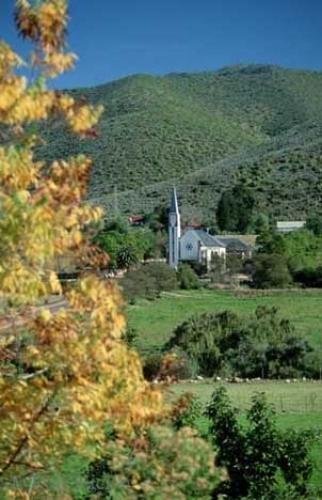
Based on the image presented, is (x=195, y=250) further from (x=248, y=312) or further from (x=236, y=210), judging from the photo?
(x=248, y=312)

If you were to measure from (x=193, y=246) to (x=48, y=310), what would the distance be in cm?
6290

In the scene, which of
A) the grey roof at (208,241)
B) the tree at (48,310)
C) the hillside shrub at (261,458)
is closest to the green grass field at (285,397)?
the hillside shrub at (261,458)

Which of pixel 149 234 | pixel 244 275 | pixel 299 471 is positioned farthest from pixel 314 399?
pixel 149 234

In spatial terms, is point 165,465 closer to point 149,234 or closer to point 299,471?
point 299,471

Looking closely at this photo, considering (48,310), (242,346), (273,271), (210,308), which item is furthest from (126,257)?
(48,310)

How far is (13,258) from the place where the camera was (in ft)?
18.7

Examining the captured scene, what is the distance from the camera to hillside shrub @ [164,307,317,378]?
32.2m

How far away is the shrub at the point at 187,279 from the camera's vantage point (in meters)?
58.8

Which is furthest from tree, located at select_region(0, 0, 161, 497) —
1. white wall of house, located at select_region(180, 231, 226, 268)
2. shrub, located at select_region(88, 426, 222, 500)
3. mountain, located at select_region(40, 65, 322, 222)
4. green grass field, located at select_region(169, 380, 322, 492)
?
white wall of house, located at select_region(180, 231, 226, 268)

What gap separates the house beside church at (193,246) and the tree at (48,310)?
60.7 m

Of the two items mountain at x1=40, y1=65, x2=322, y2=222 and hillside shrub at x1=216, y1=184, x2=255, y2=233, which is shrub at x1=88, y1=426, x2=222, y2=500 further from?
hillside shrub at x1=216, y1=184, x2=255, y2=233

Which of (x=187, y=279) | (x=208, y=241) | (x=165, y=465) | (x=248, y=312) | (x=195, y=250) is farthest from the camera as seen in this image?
(x=195, y=250)

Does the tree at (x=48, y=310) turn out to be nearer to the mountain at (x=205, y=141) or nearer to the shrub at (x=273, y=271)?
the shrub at (x=273, y=271)

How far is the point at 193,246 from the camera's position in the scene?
6869cm
